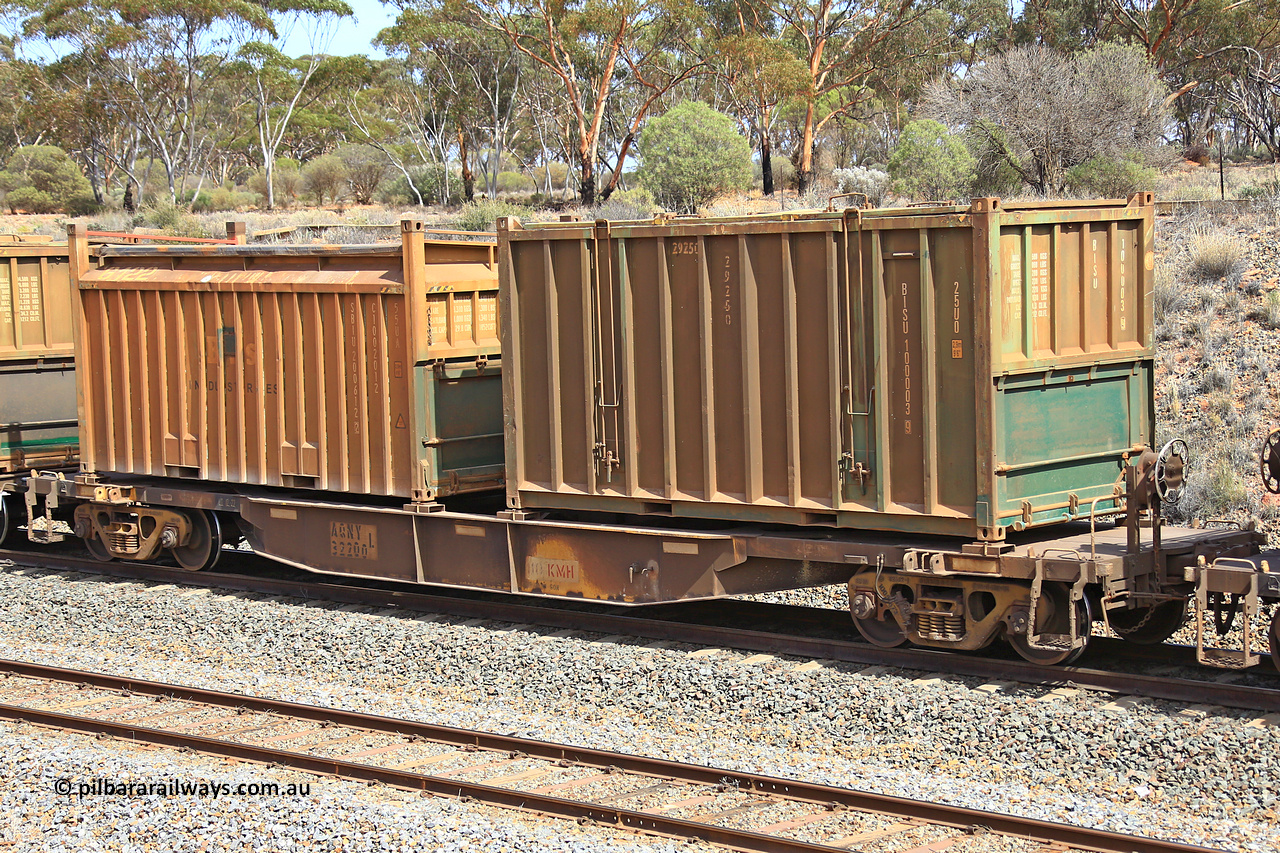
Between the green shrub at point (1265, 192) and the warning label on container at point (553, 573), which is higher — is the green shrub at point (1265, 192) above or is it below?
above

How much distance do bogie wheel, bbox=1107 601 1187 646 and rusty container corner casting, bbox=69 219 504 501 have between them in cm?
560

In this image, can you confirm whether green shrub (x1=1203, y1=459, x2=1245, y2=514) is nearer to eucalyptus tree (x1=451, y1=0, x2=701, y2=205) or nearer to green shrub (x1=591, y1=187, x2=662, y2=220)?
green shrub (x1=591, y1=187, x2=662, y2=220)

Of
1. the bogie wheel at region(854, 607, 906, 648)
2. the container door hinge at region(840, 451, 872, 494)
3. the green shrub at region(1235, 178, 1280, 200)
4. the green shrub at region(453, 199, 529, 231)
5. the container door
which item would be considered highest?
the green shrub at region(453, 199, 529, 231)

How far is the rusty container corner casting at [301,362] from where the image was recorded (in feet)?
36.7

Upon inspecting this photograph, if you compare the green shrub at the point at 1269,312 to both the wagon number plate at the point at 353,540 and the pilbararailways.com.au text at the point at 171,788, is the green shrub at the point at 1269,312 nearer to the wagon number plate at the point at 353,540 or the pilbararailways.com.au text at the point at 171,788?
the wagon number plate at the point at 353,540

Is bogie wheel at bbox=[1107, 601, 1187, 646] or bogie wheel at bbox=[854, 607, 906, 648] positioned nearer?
bogie wheel at bbox=[1107, 601, 1187, 646]

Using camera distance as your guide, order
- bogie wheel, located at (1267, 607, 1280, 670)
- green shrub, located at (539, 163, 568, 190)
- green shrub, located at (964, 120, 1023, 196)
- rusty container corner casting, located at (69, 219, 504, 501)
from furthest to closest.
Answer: green shrub, located at (539, 163, 568, 190) < green shrub, located at (964, 120, 1023, 196) < rusty container corner casting, located at (69, 219, 504, 501) < bogie wheel, located at (1267, 607, 1280, 670)

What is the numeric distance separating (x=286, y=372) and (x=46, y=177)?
51828 mm

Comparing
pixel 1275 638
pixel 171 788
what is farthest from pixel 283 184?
pixel 1275 638

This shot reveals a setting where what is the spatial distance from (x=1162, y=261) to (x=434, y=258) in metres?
12.3

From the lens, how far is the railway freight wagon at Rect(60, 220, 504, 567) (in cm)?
1119

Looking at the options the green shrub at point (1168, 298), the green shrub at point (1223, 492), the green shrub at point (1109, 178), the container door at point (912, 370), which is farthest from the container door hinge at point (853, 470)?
the green shrub at point (1109, 178)

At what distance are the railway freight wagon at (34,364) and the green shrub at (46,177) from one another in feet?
151

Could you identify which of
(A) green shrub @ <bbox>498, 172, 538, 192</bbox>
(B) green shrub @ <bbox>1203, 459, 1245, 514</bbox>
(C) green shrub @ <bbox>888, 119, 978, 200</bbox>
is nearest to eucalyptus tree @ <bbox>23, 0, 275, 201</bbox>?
(A) green shrub @ <bbox>498, 172, 538, 192</bbox>
